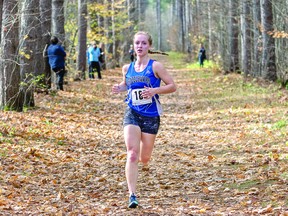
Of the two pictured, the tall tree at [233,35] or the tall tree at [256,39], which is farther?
the tall tree at [233,35]

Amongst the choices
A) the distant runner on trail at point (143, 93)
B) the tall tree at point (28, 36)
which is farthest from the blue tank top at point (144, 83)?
the tall tree at point (28, 36)

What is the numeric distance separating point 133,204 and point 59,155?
3.81 metres

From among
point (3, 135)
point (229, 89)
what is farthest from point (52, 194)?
point (229, 89)

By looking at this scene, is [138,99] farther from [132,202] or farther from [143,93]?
[132,202]

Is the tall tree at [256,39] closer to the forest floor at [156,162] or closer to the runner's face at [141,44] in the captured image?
the forest floor at [156,162]

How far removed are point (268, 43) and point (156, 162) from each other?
12157 millimetres

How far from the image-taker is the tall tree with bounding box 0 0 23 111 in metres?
13.2

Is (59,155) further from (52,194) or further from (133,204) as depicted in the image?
(133,204)

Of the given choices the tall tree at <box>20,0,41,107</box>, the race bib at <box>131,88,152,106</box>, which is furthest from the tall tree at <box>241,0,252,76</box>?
the race bib at <box>131,88,152,106</box>

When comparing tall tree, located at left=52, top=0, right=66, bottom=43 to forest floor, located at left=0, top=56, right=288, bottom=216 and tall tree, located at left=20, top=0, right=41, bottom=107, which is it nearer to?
forest floor, located at left=0, top=56, right=288, bottom=216

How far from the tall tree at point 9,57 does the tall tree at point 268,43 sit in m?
9.39

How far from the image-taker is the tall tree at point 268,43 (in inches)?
790

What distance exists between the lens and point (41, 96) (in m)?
18.0

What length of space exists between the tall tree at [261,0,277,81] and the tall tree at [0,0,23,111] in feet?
30.8
